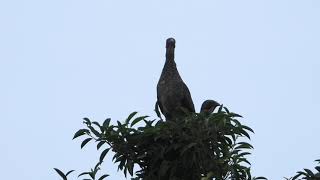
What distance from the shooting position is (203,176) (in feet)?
25.6

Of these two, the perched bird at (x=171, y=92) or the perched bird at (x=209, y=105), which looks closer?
the perched bird at (x=209, y=105)

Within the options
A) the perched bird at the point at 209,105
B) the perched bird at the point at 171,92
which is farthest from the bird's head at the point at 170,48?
the perched bird at the point at 209,105

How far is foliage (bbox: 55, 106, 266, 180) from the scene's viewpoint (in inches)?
299

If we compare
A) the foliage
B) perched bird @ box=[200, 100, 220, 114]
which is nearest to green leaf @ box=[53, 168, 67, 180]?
the foliage

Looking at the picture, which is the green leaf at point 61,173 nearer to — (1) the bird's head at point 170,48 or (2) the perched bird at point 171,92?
(2) the perched bird at point 171,92

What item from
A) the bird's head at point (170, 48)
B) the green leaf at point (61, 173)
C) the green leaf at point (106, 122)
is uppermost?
the bird's head at point (170, 48)

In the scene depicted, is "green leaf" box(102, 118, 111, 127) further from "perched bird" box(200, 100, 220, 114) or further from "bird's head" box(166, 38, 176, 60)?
"bird's head" box(166, 38, 176, 60)

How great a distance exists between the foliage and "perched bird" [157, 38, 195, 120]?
89.8 inches

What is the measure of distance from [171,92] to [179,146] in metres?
2.69

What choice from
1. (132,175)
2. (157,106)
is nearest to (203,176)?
(132,175)

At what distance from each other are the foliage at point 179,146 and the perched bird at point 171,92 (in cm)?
228

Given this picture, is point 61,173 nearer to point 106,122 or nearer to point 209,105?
point 106,122

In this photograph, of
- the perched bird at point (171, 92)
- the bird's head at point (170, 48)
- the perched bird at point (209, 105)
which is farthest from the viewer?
the bird's head at point (170, 48)

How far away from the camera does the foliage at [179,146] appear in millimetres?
7586
